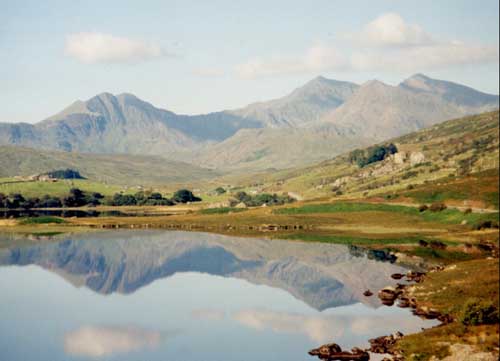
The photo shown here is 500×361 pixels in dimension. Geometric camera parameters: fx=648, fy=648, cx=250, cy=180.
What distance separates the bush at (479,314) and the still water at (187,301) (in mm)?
6690

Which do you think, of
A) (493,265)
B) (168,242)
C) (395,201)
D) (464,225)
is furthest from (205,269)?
(395,201)

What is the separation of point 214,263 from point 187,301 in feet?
119

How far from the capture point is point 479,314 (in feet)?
216

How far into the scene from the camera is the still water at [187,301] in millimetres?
69062

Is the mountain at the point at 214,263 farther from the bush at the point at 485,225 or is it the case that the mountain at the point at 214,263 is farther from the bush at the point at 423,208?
the bush at the point at 423,208

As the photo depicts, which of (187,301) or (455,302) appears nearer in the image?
(455,302)

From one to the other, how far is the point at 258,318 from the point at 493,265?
3743cm

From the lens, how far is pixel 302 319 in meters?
82.4

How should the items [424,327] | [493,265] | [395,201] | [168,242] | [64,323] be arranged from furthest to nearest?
[395,201] → [168,242] → [493,265] → [64,323] → [424,327]

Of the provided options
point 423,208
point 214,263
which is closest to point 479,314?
point 214,263

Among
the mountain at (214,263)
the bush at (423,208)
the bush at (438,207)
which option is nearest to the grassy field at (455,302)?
the mountain at (214,263)

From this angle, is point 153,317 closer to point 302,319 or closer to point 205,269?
point 302,319

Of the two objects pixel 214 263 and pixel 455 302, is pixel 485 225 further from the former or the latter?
pixel 455 302

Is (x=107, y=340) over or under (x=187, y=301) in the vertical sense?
under
